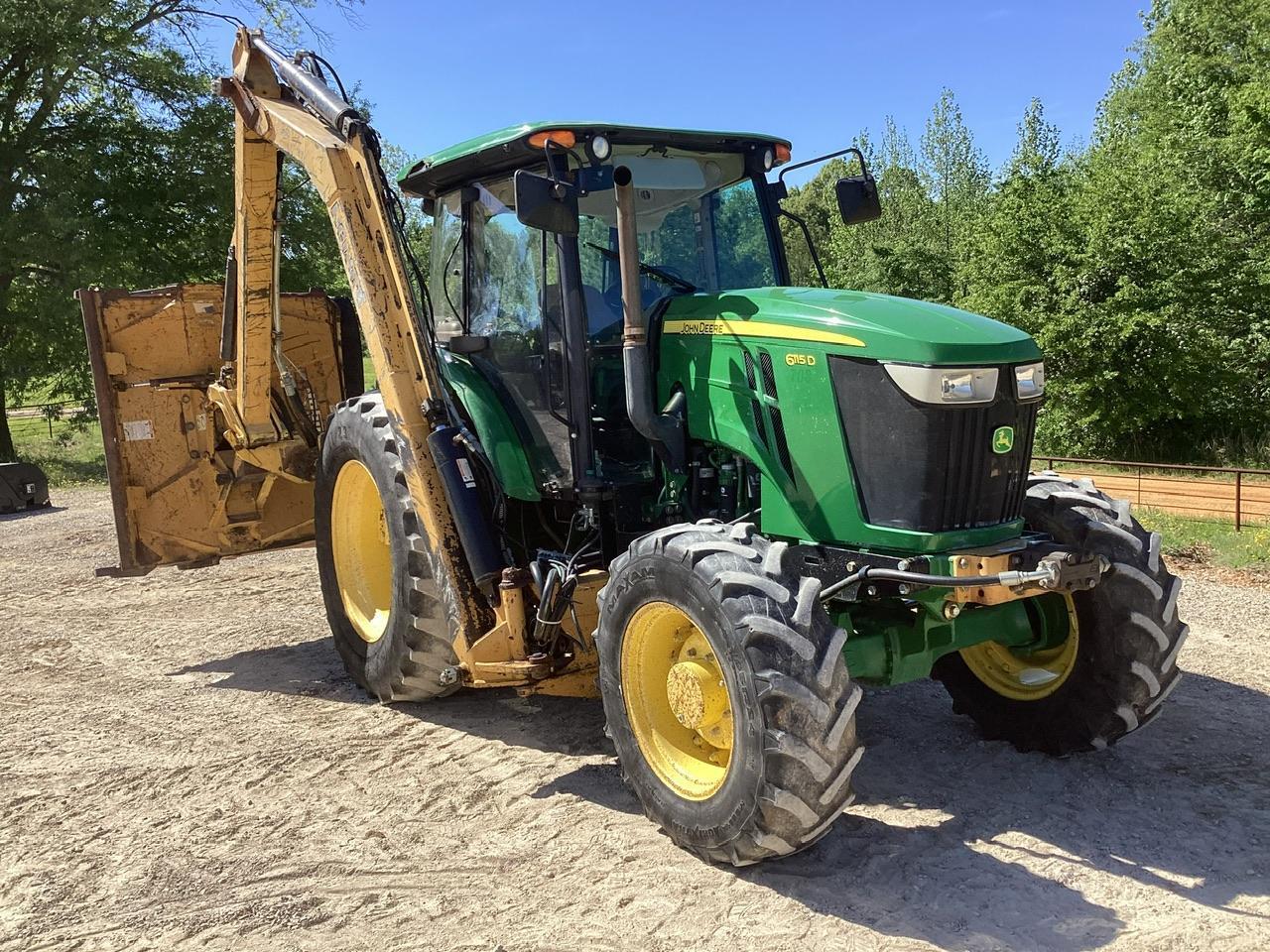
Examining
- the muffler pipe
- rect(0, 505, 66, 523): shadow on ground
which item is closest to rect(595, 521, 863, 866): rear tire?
the muffler pipe

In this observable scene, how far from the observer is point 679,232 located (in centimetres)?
493

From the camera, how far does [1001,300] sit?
17531 millimetres

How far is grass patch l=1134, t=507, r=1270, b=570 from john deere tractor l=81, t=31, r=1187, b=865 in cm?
532

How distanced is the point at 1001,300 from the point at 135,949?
1675 centimetres

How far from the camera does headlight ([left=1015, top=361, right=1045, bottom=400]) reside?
12.7ft

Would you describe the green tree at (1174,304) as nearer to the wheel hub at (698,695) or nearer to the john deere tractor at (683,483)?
the john deere tractor at (683,483)

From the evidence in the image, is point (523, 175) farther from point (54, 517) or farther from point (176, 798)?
point (54, 517)

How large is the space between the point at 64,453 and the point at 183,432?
1780 cm

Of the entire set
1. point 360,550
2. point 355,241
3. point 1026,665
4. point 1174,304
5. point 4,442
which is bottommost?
point 1026,665

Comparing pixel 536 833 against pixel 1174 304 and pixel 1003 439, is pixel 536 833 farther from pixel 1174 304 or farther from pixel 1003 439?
pixel 1174 304

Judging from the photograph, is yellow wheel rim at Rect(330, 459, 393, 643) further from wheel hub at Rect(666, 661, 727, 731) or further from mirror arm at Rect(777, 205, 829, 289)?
mirror arm at Rect(777, 205, 829, 289)

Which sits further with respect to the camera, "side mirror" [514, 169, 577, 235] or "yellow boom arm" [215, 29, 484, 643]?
"yellow boom arm" [215, 29, 484, 643]

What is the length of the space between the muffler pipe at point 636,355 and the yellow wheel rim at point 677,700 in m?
0.76

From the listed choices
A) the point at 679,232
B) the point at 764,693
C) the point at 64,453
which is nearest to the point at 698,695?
the point at 764,693
